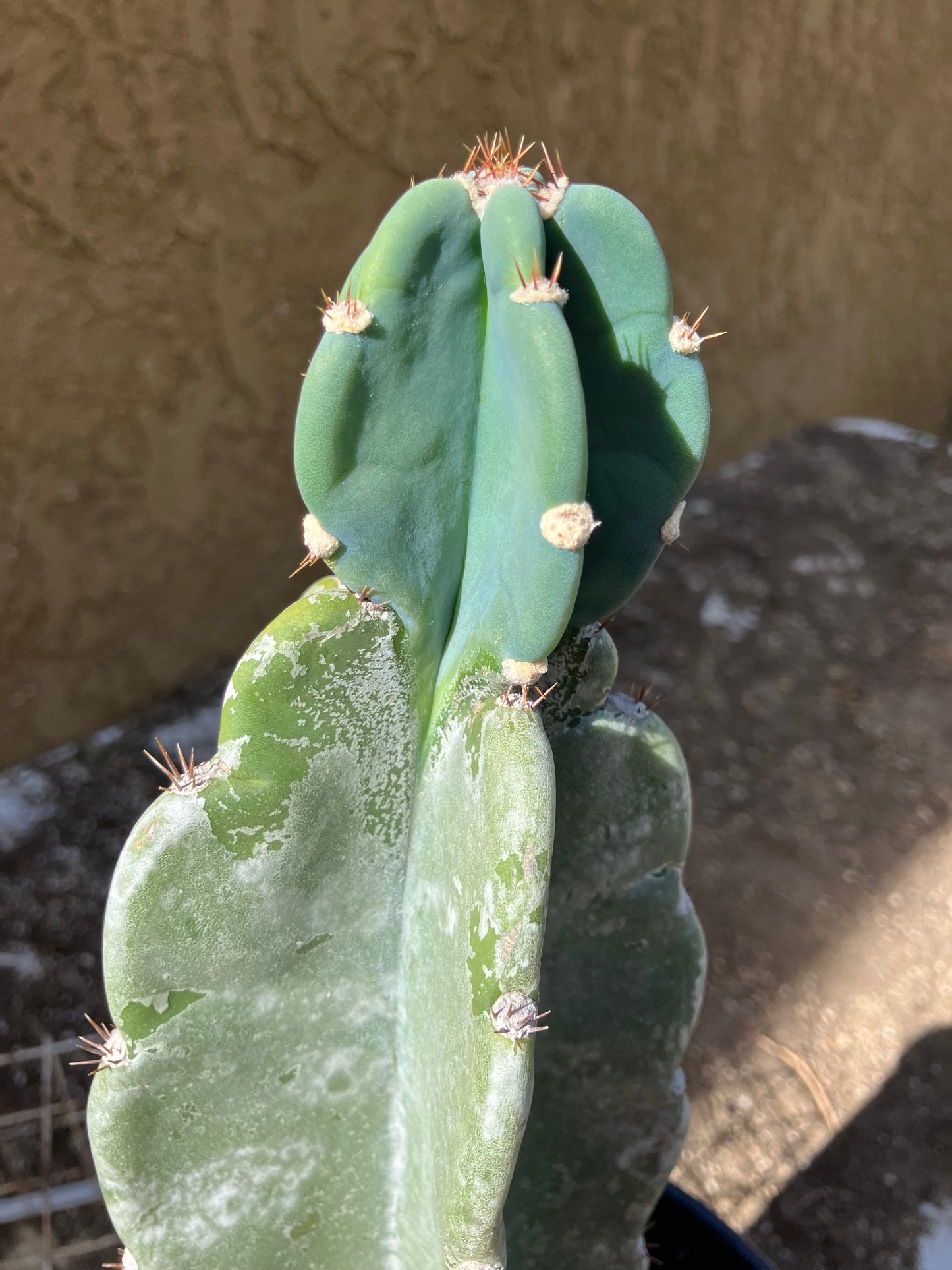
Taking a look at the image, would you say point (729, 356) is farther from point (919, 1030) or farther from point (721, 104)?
point (919, 1030)

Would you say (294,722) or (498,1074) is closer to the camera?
(498,1074)

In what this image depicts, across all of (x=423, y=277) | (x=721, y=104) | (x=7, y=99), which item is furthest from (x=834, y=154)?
(x=423, y=277)

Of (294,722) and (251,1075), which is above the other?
(294,722)

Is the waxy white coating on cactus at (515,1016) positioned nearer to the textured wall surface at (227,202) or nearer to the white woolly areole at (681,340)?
the white woolly areole at (681,340)

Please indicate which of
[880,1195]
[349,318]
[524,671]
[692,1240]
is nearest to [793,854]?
[880,1195]

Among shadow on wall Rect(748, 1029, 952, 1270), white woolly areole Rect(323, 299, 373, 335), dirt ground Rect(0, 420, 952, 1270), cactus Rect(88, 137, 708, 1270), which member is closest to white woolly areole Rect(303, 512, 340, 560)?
cactus Rect(88, 137, 708, 1270)

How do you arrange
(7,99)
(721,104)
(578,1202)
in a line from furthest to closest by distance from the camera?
(721,104)
(7,99)
(578,1202)

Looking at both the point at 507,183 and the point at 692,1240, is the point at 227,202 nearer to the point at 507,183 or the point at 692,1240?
the point at 507,183
